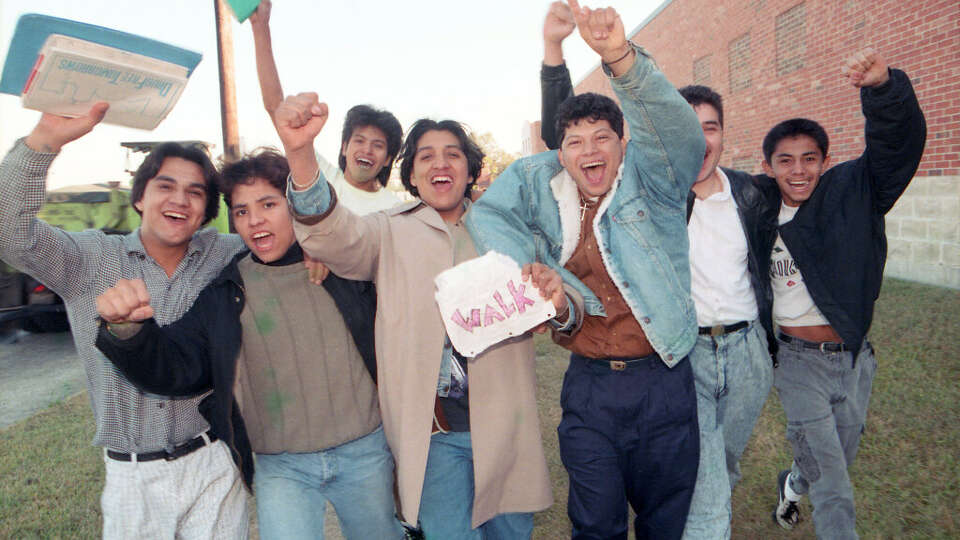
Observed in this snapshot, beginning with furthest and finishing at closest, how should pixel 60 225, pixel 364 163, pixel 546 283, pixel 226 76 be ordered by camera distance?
pixel 226 76
pixel 60 225
pixel 364 163
pixel 546 283

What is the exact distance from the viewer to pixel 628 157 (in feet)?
7.90

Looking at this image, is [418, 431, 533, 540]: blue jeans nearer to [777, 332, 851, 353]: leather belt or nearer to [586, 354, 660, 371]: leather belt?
[586, 354, 660, 371]: leather belt

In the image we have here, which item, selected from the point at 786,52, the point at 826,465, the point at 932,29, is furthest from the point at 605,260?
the point at 786,52

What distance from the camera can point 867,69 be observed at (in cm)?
235

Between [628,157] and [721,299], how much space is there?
88cm

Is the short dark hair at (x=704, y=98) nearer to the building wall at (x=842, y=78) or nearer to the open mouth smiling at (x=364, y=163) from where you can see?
the open mouth smiling at (x=364, y=163)

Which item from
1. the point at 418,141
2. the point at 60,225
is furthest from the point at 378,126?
the point at 60,225

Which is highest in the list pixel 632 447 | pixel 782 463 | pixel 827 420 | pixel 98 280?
Answer: pixel 98 280

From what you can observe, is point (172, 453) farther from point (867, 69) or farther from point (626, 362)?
point (867, 69)

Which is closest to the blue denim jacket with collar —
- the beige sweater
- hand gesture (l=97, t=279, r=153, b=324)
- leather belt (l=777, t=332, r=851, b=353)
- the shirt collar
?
the shirt collar

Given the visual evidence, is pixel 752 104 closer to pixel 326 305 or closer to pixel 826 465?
pixel 826 465

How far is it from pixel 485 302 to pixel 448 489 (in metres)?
0.93

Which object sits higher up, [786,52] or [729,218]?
[786,52]

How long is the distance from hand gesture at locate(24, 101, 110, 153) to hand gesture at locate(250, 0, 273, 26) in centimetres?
64
